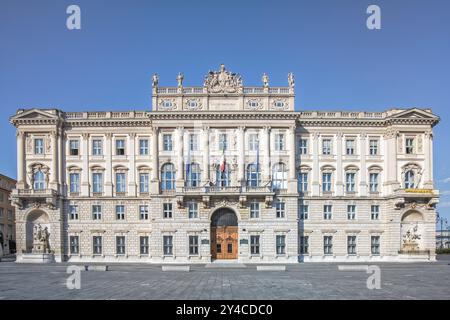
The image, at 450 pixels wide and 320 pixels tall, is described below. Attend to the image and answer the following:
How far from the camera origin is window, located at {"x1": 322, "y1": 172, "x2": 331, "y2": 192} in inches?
2125

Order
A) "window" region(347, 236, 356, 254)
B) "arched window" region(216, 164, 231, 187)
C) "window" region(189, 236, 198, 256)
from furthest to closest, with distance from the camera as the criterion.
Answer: "window" region(347, 236, 356, 254), "arched window" region(216, 164, 231, 187), "window" region(189, 236, 198, 256)

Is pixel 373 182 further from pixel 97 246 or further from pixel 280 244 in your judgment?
pixel 97 246

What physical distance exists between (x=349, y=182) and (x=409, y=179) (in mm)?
7446

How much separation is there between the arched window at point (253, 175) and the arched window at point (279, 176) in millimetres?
1880

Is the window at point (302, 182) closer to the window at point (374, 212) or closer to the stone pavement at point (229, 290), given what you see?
the window at point (374, 212)

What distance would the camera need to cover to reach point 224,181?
5206 centimetres

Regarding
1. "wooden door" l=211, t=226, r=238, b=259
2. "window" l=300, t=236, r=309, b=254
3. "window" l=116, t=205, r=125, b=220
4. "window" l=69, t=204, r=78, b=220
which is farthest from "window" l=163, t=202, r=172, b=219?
"window" l=300, t=236, r=309, b=254

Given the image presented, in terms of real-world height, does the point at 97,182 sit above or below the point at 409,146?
below

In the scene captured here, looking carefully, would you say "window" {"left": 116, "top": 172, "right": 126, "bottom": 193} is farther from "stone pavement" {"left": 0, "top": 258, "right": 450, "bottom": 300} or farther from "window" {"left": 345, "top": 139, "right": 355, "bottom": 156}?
"window" {"left": 345, "top": 139, "right": 355, "bottom": 156}

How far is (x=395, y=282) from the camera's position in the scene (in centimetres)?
2788

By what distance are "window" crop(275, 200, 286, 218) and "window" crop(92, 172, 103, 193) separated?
873 inches

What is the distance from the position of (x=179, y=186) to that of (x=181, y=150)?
4.40m

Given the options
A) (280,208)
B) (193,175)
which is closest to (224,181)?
(193,175)
